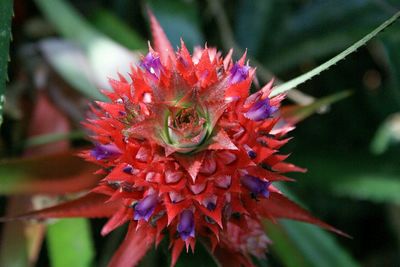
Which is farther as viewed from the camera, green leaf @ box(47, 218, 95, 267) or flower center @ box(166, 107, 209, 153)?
green leaf @ box(47, 218, 95, 267)

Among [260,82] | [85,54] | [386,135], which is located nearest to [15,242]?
[85,54]

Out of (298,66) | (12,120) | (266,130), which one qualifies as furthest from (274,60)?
(266,130)

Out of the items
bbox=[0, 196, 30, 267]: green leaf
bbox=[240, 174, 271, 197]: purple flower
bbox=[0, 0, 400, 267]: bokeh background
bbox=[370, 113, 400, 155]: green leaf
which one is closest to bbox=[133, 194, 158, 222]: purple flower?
bbox=[240, 174, 271, 197]: purple flower

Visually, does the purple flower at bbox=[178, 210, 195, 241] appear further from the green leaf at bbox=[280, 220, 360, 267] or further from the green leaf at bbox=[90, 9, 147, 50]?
the green leaf at bbox=[90, 9, 147, 50]

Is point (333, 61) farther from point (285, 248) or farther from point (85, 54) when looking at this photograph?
point (85, 54)

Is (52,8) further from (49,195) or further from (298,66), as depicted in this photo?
(298,66)

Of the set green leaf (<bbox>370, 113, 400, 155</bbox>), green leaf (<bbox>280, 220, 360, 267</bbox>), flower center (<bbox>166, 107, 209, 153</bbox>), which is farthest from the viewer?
green leaf (<bbox>370, 113, 400, 155</bbox>)

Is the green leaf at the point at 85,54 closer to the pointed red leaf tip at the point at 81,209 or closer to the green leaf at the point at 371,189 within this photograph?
the pointed red leaf tip at the point at 81,209
